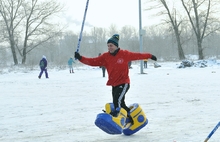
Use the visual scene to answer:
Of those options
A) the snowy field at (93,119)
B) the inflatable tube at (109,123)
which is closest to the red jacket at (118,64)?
the inflatable tube at (109,123)

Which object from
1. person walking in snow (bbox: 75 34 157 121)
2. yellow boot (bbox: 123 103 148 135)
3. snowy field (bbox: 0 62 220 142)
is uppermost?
person walking in snow (bbox: 75 34 157 121)

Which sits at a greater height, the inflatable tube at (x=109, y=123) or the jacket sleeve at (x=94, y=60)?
the jacket sleeve at (x=94, y=60)

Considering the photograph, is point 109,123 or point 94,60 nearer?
point 109,123

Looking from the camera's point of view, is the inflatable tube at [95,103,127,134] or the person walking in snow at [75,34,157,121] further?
the person walking in snow at [75,34,157,121]

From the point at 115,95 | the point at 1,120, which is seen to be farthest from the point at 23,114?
the point at 115,95

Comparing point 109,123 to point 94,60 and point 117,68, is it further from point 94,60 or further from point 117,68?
point 94,60

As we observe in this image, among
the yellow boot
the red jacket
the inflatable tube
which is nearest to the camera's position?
the inflatable tube

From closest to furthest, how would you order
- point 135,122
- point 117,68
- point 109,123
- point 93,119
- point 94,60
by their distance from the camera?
point 109,123 < point 117,68 < point 94,60 < point 135,122 < point 93,119

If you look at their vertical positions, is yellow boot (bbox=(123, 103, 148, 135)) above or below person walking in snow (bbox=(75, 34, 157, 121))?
below

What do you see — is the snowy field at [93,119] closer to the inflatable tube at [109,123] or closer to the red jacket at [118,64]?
the inflatable tube at [109,123]

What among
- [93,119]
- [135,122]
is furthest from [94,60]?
[93,119]

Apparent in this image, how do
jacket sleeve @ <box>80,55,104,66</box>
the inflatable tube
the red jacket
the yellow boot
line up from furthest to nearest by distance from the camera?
1. the yellow boot
2. jacket sleeve @ <box>80,55,104,66</box>
3. the red jacket
4. the inflatable tube

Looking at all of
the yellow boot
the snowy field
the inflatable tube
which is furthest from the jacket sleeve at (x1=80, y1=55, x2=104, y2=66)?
the snowy field

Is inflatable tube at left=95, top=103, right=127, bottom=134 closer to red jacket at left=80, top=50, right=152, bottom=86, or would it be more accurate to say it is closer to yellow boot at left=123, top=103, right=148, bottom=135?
yellow boot at left=123, top=103, right=148, bottom=135
